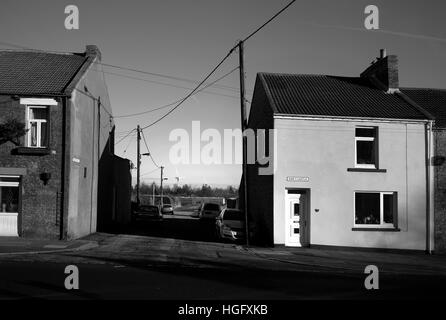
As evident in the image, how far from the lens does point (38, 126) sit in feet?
66.6

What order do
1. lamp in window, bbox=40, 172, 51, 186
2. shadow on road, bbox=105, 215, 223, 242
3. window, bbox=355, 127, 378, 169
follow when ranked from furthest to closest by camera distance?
1. shadow on road, bbox=105, 215, 223, 242
2. window, bbox=355, 127, 378, 169
3. lamp in window, bbox=40, 172, 51, 186

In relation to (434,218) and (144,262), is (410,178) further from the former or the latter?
(144,262)

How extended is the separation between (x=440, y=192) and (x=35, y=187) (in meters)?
17.4

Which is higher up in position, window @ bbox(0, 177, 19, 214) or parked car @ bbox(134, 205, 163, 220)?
window @ bbox(0, 177, 19, 214)

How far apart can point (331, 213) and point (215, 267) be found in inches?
Answer: 321

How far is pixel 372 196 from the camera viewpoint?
2095 cm

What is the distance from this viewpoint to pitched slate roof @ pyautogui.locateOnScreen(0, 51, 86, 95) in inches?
790

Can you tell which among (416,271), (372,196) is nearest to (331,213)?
(372,196)

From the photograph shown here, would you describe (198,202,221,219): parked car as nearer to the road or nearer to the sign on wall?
the sign on wall

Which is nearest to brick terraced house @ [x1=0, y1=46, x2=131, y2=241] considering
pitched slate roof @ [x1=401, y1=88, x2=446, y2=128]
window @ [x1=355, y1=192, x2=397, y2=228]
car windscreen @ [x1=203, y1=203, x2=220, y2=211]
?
window @ [x1=355, y1=192, x2=397, y2=228]

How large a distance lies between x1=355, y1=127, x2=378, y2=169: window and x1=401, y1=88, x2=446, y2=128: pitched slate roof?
3133 mm

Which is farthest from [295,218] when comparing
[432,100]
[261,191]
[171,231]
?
[432,100]
